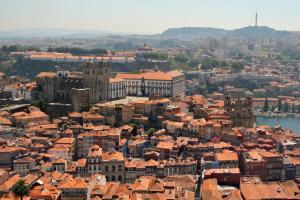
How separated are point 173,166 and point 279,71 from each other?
180ft

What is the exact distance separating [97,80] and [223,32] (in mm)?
153980

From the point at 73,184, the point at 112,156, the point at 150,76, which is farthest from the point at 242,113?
the point at 73,184

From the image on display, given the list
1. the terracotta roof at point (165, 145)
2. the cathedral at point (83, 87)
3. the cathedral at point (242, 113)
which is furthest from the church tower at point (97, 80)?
the terracotta roof at point (165, 145)

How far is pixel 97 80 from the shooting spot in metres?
34.4

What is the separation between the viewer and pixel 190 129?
29547 mm

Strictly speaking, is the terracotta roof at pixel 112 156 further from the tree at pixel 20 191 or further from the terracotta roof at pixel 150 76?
→ the terracotta roof at pixel 150 76

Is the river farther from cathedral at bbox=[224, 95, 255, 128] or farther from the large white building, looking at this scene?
cathedral at bbox=[224, 95, 255, 128]

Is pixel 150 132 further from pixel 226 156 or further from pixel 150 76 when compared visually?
pixel 150 76

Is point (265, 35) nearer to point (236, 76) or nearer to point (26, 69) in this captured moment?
point (236, 76)

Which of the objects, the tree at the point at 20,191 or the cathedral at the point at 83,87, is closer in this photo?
the tree at the point at 20,191

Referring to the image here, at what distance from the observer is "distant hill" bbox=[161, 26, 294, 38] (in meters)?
161

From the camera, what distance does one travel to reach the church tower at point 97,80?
34.3 metres

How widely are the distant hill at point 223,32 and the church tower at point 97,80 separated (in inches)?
4958

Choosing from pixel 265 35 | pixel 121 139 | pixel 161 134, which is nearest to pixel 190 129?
pixel 161 134
